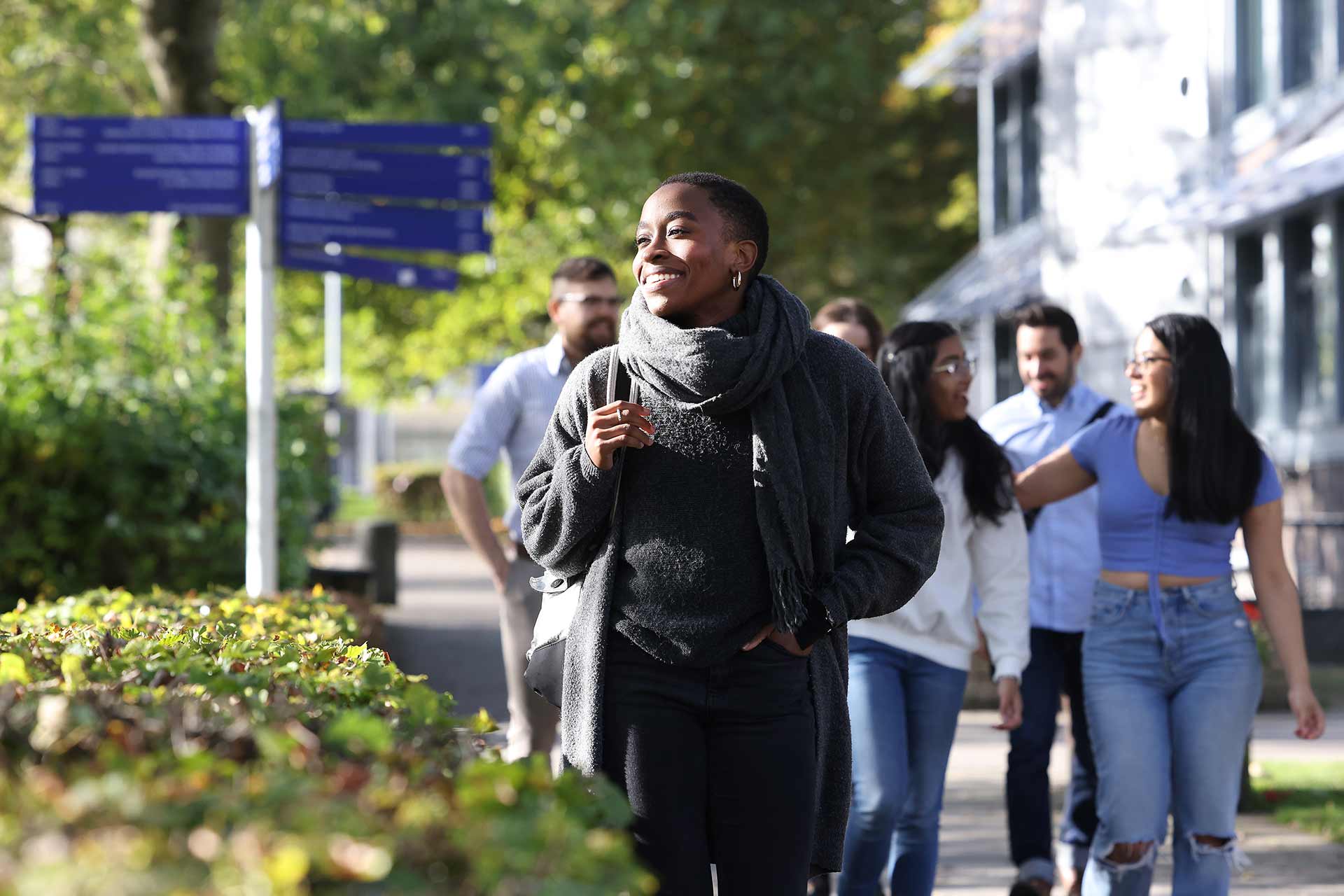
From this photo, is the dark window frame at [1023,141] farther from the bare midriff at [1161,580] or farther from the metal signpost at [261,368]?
the bare midriff at [1161,580]

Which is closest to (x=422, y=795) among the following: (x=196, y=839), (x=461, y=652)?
(x=196, y=839)

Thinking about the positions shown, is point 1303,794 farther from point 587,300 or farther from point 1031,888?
point 587,300

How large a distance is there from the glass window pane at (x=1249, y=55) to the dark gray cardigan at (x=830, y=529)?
51.9ft

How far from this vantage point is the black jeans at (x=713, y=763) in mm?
3674

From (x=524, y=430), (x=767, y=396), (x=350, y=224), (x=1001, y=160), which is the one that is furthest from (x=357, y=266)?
(x=1001, y=160)

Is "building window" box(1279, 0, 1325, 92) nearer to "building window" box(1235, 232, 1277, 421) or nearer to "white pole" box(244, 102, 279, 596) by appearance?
"building window" box(1235, 232, 1277, 421)

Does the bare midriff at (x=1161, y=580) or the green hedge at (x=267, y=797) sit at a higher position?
the bare midriff at (x=1161, y=580)

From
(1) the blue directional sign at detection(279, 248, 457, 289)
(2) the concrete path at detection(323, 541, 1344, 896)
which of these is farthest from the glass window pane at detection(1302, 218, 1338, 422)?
(1) the blue directional sign at detection(279, 248, 457, 289)

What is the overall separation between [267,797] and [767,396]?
1.71 meters

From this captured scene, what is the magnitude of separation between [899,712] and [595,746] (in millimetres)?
1852

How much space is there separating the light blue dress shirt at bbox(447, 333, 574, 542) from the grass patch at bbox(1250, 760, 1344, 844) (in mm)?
3488

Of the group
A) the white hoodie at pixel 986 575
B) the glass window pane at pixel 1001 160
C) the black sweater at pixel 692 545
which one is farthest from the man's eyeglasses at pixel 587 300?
the glass window pane at pixel 1001 160

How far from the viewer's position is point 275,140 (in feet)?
26.8

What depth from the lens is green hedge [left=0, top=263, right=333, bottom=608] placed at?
33.1 ft
